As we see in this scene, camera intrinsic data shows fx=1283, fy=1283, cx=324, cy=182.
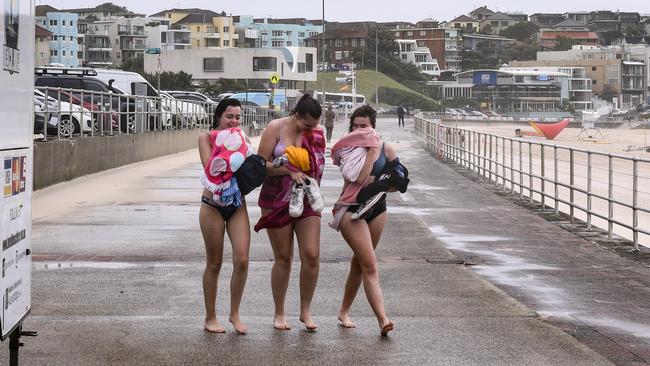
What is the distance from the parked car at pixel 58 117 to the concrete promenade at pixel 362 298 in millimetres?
5310

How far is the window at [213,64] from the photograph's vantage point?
13788 centimetres

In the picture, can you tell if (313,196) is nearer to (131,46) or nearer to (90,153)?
(90,153)

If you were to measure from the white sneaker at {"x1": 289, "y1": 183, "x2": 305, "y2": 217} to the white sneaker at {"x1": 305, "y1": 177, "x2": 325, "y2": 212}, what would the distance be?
1.6 inches

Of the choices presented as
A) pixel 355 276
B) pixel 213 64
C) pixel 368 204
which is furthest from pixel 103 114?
pixel 213 64

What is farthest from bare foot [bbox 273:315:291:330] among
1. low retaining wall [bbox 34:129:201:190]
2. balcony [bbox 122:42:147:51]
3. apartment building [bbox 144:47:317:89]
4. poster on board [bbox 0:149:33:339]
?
balcony [bbox 122:42:147:51]

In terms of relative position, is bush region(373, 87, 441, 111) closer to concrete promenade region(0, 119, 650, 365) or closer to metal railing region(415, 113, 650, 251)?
metal railing region(415, 113, 650, 251)

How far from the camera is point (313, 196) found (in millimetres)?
8852

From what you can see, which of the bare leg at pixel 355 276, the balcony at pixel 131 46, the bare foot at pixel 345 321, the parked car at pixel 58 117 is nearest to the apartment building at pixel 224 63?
the balcony at pixel 131 46

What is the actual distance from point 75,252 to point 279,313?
5.43 meters

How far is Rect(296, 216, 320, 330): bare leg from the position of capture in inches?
355

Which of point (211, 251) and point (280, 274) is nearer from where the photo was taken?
point (211, 251)

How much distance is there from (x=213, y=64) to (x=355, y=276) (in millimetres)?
130108

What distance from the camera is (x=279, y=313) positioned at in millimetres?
9281

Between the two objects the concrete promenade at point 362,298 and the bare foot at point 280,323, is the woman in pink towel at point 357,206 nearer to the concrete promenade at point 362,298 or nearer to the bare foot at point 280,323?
the concrete promenade at point 362,298
